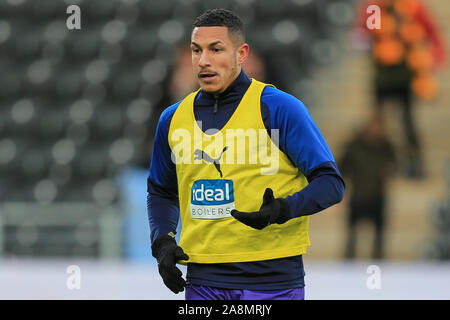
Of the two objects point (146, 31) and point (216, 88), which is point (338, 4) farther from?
point (216, 88)

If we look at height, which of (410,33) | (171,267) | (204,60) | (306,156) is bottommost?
(171,267)

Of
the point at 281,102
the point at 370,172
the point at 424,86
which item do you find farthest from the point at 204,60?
the point at 424,86

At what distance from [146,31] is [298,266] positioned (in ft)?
23.2

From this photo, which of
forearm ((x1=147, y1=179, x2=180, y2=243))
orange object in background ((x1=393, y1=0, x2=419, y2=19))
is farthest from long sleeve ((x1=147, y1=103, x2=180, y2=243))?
orange object in background ((x1=393, y1=0, x2=419, y2=19))

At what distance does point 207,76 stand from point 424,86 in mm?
6078

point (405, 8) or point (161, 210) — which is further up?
point (405, 8)

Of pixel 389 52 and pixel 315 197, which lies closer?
pixel 315 197

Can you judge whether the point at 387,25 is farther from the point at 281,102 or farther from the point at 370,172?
the point at 281,102

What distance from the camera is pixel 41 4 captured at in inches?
374

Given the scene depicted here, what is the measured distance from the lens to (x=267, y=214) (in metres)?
2.12

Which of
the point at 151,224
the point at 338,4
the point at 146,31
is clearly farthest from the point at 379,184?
the point at 151,224

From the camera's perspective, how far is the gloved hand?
2.12 meters

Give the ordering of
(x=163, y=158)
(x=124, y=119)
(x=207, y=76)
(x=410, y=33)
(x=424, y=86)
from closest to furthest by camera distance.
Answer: (x=207, y=76), (x=163, y=158), (x=410, y=33), (x=424, y=86), (x=124, y=119)

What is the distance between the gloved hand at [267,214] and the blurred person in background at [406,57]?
5.64 m
